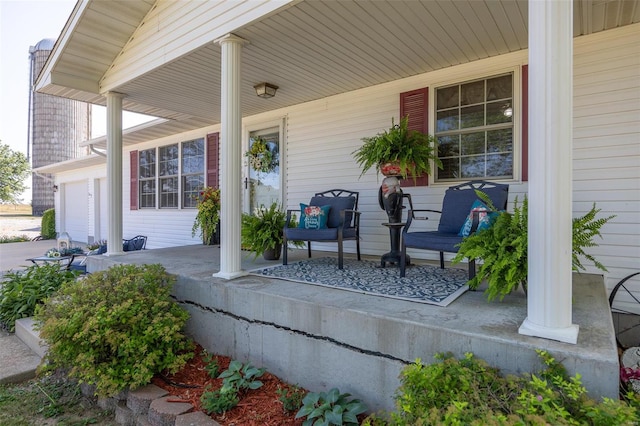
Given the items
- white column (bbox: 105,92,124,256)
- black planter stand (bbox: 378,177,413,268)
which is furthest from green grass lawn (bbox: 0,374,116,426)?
black planter stand (bbox: 378,177,413,268)

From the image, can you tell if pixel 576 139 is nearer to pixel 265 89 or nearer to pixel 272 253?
pixel 272 253

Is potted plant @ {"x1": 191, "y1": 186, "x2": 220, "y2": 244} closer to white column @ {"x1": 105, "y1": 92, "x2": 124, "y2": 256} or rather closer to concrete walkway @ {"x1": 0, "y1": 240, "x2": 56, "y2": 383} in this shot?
white column @ {"x1": 105, "y1": 92, "x2": 124, "y2": 256}

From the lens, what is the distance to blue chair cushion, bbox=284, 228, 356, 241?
359cm

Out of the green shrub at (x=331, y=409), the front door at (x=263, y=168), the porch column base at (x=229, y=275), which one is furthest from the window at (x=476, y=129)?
the green shrub at (x=331, y=409)

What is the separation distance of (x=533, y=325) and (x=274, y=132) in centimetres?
495

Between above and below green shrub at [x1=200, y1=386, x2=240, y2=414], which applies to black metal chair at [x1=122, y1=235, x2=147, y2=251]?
above

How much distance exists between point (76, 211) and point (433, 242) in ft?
41.1

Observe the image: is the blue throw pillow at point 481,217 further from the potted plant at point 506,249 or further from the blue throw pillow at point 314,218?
the blue throw pillow at point 314,218

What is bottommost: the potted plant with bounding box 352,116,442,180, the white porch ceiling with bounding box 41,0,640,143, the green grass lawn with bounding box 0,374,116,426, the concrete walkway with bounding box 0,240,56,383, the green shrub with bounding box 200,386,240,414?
the green grass lawn with bounding box 0,374,116,426

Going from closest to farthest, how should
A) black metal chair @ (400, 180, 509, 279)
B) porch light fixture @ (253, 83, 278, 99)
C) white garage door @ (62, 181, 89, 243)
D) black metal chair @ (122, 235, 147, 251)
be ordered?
black metal chair @ (400, 180, 509, 279) < porch light fixture @ (253, 83, 278, 99) < black metal chair @ (122, 235, 147, 251) < white garage door @ (62, 181, 89, 243)

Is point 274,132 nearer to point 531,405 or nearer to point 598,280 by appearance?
point 598,280

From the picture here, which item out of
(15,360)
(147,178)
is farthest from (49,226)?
(15,360)

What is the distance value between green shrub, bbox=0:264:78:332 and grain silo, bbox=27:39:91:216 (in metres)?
14.6

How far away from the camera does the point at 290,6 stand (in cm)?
285
